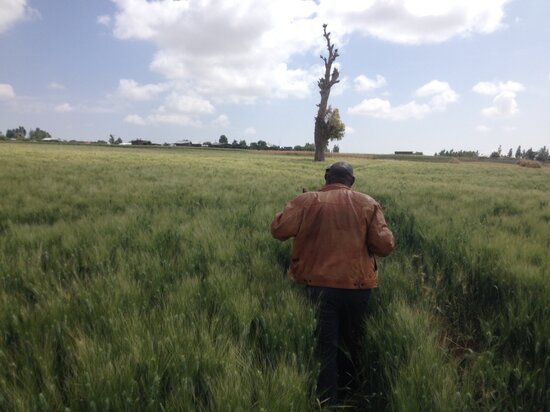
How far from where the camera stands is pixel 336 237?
10.7ft

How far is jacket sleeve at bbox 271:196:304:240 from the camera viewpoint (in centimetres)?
349

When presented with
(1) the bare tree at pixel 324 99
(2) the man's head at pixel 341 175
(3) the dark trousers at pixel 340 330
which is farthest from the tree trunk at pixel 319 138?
(3) the dark trousers at pixel 340 330

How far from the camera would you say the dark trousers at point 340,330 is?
9.28 ft

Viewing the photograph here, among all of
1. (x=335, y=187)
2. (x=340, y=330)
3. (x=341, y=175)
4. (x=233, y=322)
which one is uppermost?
(x=341, y=175)

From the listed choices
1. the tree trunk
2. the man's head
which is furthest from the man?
the tree trunk

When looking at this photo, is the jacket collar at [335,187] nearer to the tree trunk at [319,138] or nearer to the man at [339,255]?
the man at [339,255]

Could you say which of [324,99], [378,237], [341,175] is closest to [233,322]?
[378,237]

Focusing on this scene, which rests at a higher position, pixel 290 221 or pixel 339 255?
pixel 290 221

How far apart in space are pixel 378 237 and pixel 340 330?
902 millimetres

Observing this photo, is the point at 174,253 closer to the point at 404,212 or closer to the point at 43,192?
the point at 404,212

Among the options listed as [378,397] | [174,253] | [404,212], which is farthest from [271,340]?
[404,212]

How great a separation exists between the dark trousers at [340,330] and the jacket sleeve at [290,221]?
1.87 feet

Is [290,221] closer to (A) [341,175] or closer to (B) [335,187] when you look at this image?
(B) [335,187]

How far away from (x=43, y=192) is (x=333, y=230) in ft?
26.3
